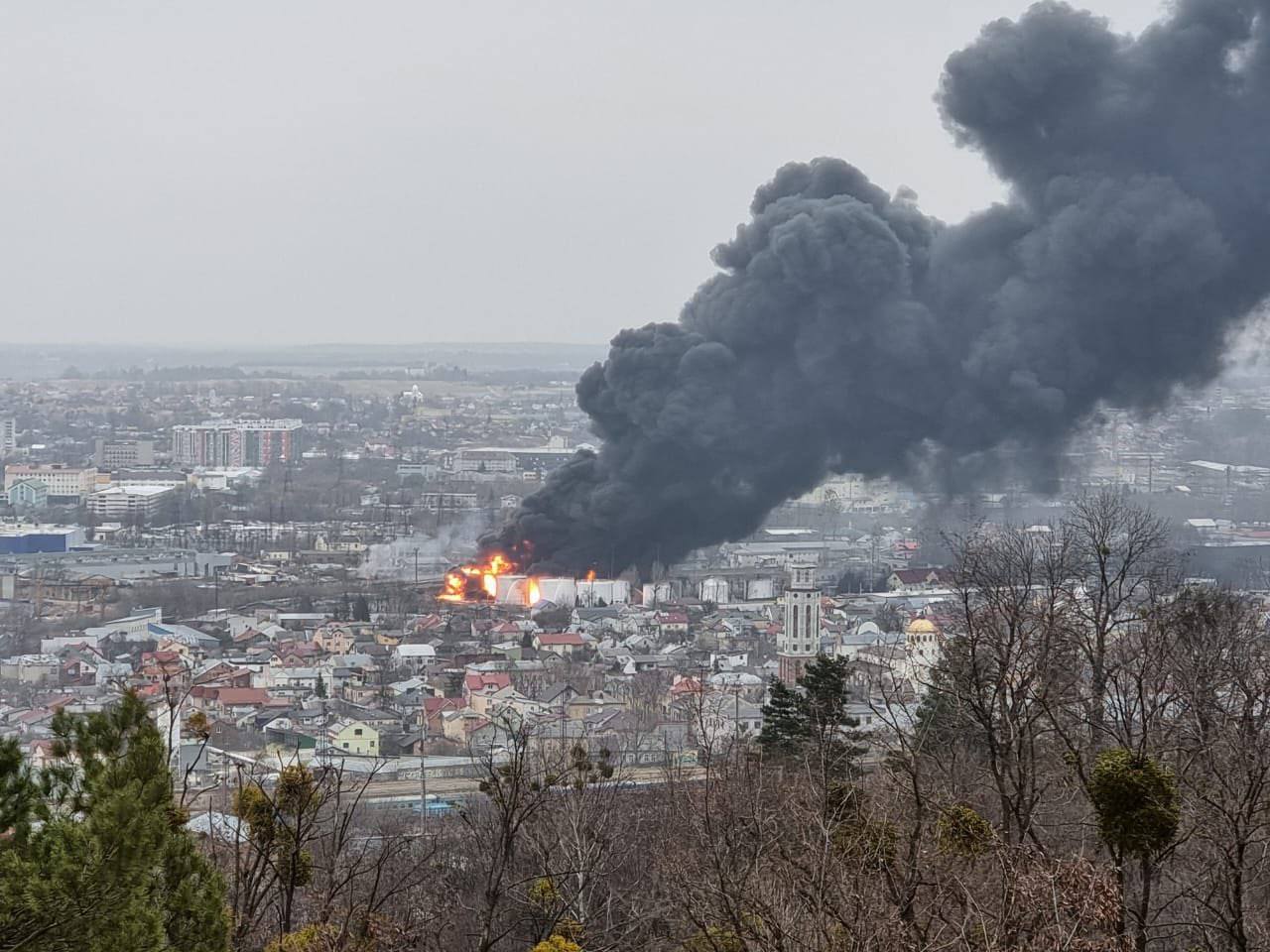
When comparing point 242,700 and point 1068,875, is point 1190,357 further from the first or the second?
point 1068,875

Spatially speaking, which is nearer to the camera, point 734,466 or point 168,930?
point 168,930

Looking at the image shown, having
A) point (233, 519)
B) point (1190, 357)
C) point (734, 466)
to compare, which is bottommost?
point (233, 519)

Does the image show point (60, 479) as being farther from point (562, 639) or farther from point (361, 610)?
point (562, 639)

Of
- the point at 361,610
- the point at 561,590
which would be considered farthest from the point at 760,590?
the point at 361,610

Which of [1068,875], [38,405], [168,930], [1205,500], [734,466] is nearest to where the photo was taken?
[1068,875]

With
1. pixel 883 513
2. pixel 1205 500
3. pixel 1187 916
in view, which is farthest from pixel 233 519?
pixel 1187 916

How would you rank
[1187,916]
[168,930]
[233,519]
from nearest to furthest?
[168,930] → [1187,916] → [233,519]

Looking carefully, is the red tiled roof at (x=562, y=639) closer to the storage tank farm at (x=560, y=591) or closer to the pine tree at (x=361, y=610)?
the storage tank farm at (x=560, y=591)
